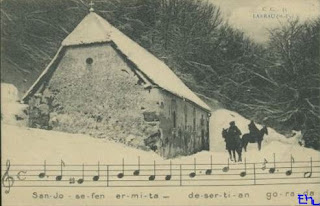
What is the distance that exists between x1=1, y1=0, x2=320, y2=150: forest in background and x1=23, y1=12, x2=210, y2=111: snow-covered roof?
4 centimetres

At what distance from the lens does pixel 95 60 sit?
330 centimetres

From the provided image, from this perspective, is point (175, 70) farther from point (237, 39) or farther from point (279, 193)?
point (279, 193)

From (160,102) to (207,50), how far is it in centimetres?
54

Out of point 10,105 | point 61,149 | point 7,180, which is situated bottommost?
point 7,180

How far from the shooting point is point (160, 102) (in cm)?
327

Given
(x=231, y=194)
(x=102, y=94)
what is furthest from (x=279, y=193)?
(x=102, y=94)

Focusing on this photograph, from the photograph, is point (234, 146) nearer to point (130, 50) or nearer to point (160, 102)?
point (160, 102)

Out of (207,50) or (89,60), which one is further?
(207,50)

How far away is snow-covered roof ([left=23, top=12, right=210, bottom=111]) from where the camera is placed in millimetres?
3281

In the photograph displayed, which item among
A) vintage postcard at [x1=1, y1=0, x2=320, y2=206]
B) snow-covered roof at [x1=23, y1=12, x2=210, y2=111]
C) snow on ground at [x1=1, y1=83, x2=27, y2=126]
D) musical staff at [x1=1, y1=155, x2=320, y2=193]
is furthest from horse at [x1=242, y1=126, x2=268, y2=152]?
snow on ground at [x1=1, y1=83, x2=27, y2=126]

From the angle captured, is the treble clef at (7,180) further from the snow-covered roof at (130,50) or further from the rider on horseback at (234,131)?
the rider on horseback at (234,131)

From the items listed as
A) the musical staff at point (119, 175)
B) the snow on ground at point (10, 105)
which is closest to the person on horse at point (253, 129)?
the musical staff at point (119, 175)

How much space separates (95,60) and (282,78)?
1.33 meters

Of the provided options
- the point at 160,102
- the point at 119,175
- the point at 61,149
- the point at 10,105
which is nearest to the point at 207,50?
the point at 160,102
